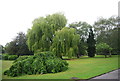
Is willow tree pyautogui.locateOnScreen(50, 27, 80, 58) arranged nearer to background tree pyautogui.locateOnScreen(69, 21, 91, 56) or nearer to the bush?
the bush

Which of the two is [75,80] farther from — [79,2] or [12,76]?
[79,2]

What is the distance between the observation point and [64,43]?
17266 millimetres

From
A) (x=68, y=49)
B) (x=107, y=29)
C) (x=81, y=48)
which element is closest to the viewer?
(x=68, y=49)

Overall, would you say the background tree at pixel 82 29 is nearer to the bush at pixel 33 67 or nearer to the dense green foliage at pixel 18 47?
the dense green foliage at pixel 18 47

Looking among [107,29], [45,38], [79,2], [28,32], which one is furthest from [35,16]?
[107,29]

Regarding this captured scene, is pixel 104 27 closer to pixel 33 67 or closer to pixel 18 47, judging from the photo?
pixel 18 47

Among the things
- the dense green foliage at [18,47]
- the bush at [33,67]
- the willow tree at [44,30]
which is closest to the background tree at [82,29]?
the willow tree at [44,30]

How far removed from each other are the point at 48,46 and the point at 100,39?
16.0 meters

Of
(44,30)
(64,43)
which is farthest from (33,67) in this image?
(44,30)

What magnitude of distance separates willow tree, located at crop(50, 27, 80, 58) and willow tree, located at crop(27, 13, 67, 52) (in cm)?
200

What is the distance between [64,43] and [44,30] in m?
4.08

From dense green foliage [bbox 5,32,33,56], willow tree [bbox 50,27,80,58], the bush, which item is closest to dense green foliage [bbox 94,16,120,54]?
willow tree [bbox 50,27,80,58]

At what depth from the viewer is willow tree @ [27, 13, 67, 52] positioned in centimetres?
1853

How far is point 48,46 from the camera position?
18.6 meters
